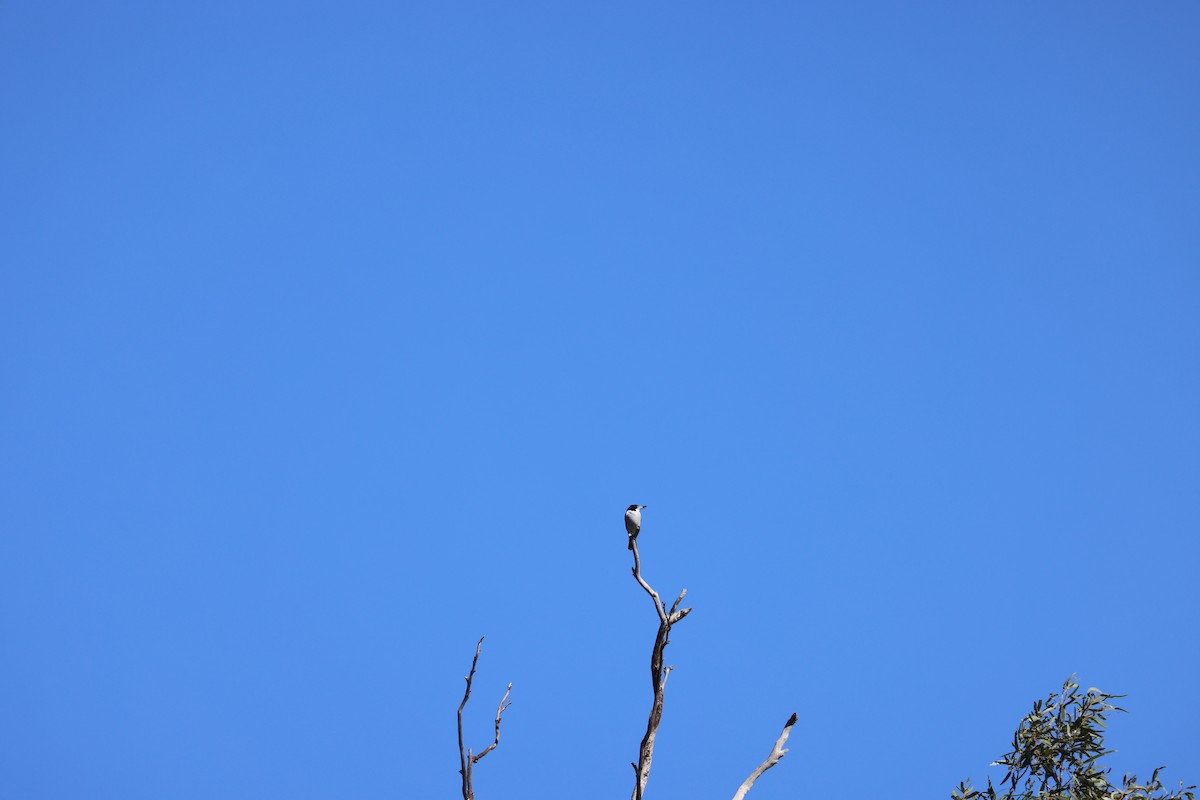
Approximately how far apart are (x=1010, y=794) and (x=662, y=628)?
161 inches

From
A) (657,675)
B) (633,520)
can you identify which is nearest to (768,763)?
(657,675)

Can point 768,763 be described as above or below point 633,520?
below

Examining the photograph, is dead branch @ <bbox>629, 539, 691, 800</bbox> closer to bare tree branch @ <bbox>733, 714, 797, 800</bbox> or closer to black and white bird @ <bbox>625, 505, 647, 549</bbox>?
bare tree branch @ <bbox>733, 714, 797, 800</bbox>

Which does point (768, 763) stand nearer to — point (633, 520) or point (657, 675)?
point (657, 675)

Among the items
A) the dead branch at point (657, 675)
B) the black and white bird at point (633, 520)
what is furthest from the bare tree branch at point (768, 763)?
the black and white bird at point (633, 520)

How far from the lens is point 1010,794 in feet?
31.2

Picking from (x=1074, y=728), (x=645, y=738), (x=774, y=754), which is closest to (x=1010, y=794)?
(x=1074, y=728)

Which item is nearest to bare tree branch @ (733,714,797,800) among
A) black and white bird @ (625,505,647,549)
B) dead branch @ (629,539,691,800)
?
dead branch @ (629,539,691,800)

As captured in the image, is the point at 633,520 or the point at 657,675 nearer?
the point at 657,675

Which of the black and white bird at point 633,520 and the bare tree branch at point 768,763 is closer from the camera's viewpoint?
the bare tree branch at point 768,763

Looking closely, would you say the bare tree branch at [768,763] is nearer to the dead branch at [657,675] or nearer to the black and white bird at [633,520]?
the dead branch at [657,675]

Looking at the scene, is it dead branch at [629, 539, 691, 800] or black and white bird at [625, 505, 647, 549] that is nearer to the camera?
dead branch at [629, 539, 691, 800]

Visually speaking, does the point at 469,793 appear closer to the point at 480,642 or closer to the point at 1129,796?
the point at 480,642

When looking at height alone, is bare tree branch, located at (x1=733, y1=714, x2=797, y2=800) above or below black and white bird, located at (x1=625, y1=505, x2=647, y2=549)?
below
